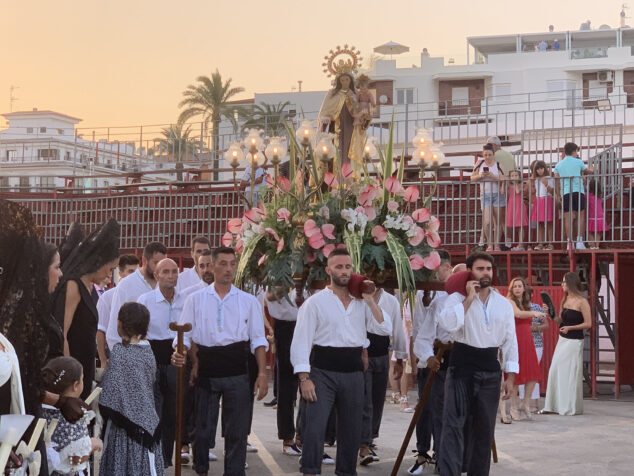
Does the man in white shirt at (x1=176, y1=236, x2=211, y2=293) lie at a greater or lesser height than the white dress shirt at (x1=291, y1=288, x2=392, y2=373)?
greater

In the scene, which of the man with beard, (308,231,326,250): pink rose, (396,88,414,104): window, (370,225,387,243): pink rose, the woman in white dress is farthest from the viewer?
(396,88,414,104): window

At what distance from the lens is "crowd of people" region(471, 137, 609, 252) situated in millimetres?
16891

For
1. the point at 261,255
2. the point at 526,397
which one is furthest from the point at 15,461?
the point at 526,397

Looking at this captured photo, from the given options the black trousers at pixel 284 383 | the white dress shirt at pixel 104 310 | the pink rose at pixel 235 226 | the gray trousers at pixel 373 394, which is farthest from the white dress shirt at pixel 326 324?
the white dress shirt at pixel 104 310

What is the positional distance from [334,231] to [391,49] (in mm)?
48376

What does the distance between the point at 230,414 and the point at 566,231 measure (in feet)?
30.8

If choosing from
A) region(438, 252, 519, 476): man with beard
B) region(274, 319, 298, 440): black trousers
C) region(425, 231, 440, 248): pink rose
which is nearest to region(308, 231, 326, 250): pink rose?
region(425, 231, 440, 248): pink rose

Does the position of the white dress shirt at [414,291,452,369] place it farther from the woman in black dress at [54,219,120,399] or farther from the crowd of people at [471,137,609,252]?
the crowd of people at [471,137,609,252]

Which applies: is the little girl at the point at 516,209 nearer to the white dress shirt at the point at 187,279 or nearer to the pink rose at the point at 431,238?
the white dress shirt at the point at 187,279

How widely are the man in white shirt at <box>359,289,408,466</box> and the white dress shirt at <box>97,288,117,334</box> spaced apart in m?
2.50

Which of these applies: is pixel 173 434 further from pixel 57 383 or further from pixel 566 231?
pixel 566 231

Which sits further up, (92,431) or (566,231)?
(566,231)

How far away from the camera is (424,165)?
9.83 metres

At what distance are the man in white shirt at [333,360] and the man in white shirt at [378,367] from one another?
144cm
